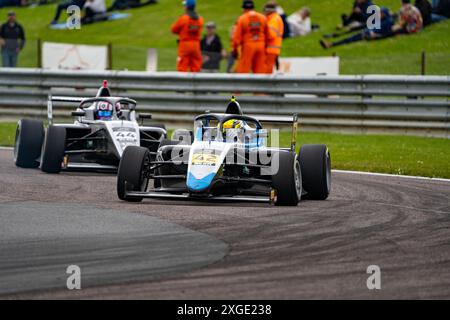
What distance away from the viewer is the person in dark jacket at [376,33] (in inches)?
930

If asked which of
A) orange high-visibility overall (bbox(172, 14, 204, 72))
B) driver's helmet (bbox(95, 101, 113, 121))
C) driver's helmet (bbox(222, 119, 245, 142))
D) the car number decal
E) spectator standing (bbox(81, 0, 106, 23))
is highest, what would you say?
spectator standing (bbox(81, 0, 106, 23))

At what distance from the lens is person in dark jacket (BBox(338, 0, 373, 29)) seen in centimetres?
2409

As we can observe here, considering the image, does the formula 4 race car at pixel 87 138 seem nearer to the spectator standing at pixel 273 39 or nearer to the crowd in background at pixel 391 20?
the spectator standing at pixel 273 39

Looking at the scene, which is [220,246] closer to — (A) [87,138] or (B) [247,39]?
(A) [87,138]

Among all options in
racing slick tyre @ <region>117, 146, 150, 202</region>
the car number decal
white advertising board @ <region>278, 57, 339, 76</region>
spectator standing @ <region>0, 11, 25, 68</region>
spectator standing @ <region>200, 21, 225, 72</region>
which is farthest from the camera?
spectator standing @ <region>0, 11, 25, 68</region>

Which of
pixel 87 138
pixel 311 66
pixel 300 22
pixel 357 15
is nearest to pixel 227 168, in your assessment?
pixel 87 138

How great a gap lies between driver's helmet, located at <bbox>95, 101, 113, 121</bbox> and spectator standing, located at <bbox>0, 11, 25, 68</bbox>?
9.62 metres

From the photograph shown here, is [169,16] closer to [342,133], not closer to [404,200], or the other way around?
[342,133]

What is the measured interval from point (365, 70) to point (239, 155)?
11.1 m

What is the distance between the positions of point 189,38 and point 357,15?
502 cm

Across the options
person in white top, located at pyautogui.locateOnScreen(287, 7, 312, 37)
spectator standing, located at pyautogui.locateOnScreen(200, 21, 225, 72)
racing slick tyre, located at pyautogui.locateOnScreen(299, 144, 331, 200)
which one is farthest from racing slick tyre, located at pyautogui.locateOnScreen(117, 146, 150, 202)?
person in white top, located at pyautogui.locateOnScreen(287, 7, 312, 37)

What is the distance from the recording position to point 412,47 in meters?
23.5

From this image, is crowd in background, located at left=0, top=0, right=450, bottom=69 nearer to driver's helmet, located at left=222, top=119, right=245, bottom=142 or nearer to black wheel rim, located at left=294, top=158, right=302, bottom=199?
driver's helmet, located at left=222, top=119, right=245, bottom=142
